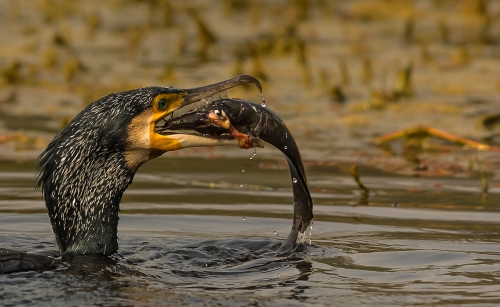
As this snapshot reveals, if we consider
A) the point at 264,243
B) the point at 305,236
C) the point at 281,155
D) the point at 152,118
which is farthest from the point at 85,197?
the point at 281,155

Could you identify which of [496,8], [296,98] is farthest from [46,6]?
[496,8]

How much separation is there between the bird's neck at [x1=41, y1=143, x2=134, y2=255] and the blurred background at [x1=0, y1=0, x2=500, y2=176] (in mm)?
2874

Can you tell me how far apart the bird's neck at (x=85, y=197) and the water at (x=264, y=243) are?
0.19 metres

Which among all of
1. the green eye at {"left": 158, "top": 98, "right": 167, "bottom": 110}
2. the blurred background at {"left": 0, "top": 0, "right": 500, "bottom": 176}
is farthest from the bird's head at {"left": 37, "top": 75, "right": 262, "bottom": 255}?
the blurred background at {"left": 0, "top": 0, "right": 500, "bottom": 176}

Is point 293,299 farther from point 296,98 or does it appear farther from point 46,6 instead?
point 46,6

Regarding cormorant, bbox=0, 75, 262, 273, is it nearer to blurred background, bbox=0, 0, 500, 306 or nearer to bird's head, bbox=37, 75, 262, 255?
bird's head, bbox=37, 75, 262, 255

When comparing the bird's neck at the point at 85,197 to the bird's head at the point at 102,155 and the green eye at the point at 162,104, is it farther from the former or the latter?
the green eye at the point at 162,104

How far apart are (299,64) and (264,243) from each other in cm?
589

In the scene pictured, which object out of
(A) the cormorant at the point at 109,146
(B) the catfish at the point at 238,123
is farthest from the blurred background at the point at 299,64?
(A) the cormorant at the point at 109,146

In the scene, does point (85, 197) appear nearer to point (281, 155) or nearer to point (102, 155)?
point (102, 155)

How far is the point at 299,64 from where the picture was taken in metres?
12.0

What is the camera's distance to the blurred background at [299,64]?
374 inches

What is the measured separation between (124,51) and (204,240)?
6.84 meters

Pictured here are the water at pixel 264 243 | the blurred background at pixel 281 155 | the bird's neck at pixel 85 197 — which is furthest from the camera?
the bird's neck at pixel 85 197
